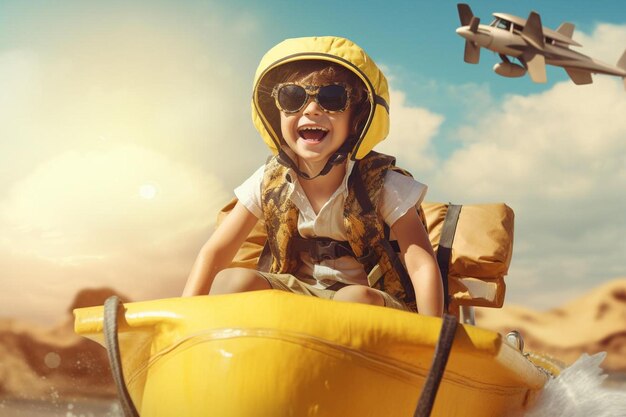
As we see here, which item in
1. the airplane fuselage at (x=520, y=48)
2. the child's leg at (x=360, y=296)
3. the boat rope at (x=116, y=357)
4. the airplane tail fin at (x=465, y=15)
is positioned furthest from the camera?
the airplane tail fin at (x=465, y=15)

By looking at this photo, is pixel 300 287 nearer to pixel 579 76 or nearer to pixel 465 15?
pixel 465 15

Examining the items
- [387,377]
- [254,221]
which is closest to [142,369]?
[387,377]

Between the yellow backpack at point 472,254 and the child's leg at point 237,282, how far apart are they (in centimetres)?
70

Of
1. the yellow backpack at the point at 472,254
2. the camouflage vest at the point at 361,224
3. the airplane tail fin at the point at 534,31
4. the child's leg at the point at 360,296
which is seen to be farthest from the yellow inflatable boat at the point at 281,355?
the airplane tail fin at the point at 534,31

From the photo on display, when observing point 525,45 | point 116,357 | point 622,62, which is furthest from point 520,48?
point 116,357

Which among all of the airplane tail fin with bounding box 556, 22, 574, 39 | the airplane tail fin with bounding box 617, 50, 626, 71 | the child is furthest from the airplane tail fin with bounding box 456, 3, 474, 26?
the child

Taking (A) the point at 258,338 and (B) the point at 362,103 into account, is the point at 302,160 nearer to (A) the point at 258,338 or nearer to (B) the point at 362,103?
(B) the point at 362,103

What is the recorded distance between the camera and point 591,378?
6.86ft

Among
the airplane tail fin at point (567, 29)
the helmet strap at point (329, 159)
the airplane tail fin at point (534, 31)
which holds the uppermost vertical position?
the airplane tail fin at point (567, 29)

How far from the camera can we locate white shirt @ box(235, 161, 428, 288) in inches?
89.2

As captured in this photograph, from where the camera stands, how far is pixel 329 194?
7.66 ft

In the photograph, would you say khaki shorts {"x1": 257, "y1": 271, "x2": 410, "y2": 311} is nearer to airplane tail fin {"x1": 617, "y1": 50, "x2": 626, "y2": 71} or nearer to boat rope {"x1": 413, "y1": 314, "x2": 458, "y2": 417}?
boat rope {"x1": 413, "y1": 314, "x2": 458, "y2": 417}

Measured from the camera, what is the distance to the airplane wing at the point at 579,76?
14.5 meters

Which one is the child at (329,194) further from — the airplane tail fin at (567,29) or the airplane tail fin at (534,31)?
the airplane tail fin at (567,29)
